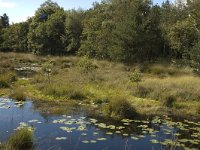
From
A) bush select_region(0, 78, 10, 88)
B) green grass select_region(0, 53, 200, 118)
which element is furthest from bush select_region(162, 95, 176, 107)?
bush select_region(0, 78, 10, 88)

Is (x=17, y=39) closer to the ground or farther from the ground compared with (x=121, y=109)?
farther from the ground

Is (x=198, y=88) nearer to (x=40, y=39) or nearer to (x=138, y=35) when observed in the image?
(x=138, y=35)

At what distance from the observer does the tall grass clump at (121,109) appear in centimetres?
1616

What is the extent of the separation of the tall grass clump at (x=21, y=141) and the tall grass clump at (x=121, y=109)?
6087 millimetres

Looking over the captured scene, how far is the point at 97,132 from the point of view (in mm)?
13391

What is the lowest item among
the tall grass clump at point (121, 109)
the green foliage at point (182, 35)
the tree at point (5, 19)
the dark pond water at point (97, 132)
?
the dark pond water at point (97, 132)

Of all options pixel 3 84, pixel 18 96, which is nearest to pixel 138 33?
pixel 3 84

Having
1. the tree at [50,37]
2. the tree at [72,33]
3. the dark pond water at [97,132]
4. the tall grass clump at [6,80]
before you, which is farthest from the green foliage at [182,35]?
the tree at [50,37]

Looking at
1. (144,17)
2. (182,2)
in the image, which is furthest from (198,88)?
(182,2)

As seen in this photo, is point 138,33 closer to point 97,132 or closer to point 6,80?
point 6,80

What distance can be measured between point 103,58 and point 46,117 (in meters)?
23.8

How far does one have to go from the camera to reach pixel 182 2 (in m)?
44.9

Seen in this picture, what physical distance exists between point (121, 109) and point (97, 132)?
305 cm

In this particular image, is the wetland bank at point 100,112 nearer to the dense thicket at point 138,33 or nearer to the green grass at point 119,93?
the green grass at point 119,93
